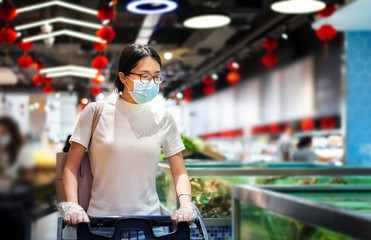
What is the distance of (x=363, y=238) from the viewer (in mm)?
1631

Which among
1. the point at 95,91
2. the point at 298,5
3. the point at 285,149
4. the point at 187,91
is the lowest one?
the point at 285,149

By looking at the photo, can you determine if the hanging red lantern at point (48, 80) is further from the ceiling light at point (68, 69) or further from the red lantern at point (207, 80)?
the red lantern at point (207, 80)

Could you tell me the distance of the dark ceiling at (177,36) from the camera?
30.2 feet

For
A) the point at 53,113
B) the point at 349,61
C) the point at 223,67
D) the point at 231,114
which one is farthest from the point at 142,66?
the point at 231,114

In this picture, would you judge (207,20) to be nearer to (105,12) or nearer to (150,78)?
(105,12)

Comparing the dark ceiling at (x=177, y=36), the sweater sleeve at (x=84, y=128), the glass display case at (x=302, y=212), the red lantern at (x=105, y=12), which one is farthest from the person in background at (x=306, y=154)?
the sweater sleeve at (x=84, y=128)

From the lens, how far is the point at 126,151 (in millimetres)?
2129

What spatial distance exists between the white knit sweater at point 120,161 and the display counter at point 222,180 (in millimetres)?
1443

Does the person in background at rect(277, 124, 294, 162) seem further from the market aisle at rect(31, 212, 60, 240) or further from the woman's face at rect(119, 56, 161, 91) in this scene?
the woman's face at rect(119, 56, 161, 91)

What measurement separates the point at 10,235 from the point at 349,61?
5637 mm

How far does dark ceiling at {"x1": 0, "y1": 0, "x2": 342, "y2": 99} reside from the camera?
922cm


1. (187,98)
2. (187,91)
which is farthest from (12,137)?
(187,98)

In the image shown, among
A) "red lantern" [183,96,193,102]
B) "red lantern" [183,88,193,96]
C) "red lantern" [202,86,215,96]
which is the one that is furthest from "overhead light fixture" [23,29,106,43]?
"red lantern" [183,96,193,102]

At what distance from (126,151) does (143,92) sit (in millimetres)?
241
